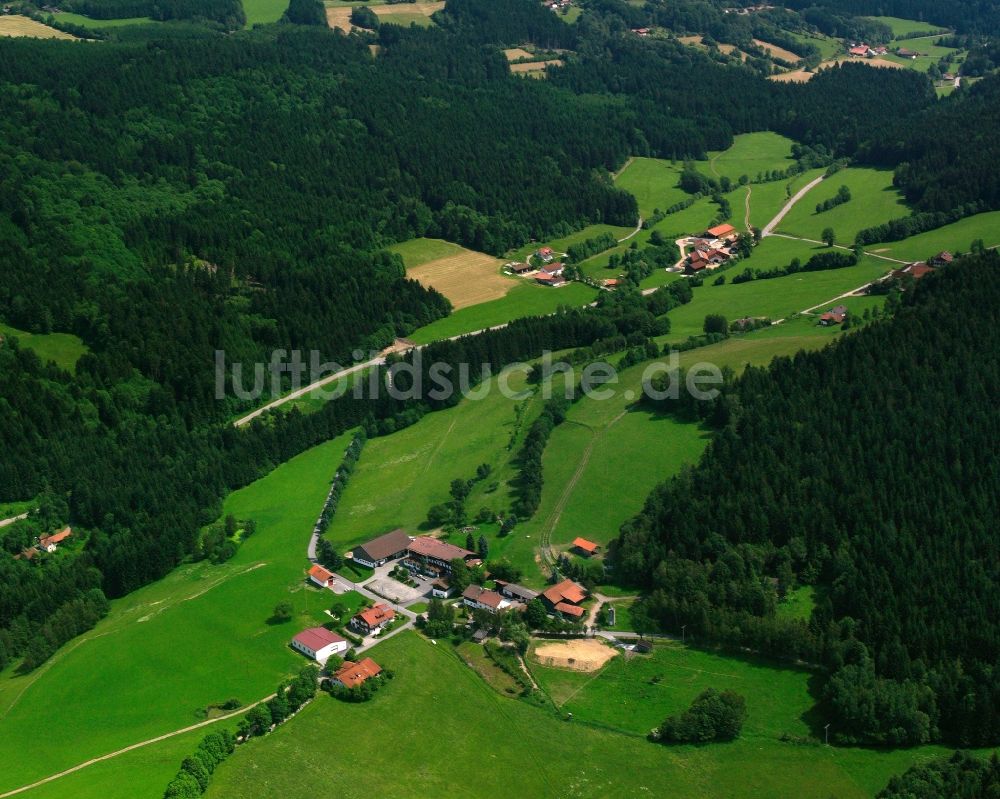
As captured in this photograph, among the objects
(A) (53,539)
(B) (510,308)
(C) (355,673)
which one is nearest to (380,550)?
(C) (355,673)

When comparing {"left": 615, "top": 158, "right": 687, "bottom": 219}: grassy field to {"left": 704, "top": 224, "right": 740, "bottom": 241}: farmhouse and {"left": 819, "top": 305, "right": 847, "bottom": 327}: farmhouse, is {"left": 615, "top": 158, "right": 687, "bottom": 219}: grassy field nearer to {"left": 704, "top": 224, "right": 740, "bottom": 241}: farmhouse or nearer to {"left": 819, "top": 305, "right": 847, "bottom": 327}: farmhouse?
{"left": 704, "top": 224, "right": 740, "bottom": 241}: farmhouse

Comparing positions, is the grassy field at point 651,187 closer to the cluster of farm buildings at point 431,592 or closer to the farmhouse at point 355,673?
the cluster of farm buildings at point 431,592

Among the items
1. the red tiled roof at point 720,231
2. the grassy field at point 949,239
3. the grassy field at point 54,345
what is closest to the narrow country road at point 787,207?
the red tiled roof at point 720,231

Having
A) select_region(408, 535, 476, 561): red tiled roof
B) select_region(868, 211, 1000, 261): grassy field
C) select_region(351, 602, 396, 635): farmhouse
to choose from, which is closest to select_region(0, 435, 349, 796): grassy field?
select_region(351, 602, 396, 635): farmhouse

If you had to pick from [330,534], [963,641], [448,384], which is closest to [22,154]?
[448,384]

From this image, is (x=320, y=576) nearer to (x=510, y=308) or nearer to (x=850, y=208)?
(x=510, y=308)

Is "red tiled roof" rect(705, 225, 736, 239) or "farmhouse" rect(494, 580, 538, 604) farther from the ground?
"red tiled roof" rect(705, 225, 736, 239)

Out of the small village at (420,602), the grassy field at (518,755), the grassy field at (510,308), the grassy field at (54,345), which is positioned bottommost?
the grassy field at (518,755)

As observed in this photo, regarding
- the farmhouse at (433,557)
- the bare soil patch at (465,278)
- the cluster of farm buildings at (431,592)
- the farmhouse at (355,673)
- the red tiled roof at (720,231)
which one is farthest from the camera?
the red tiled roof at (720,231)
